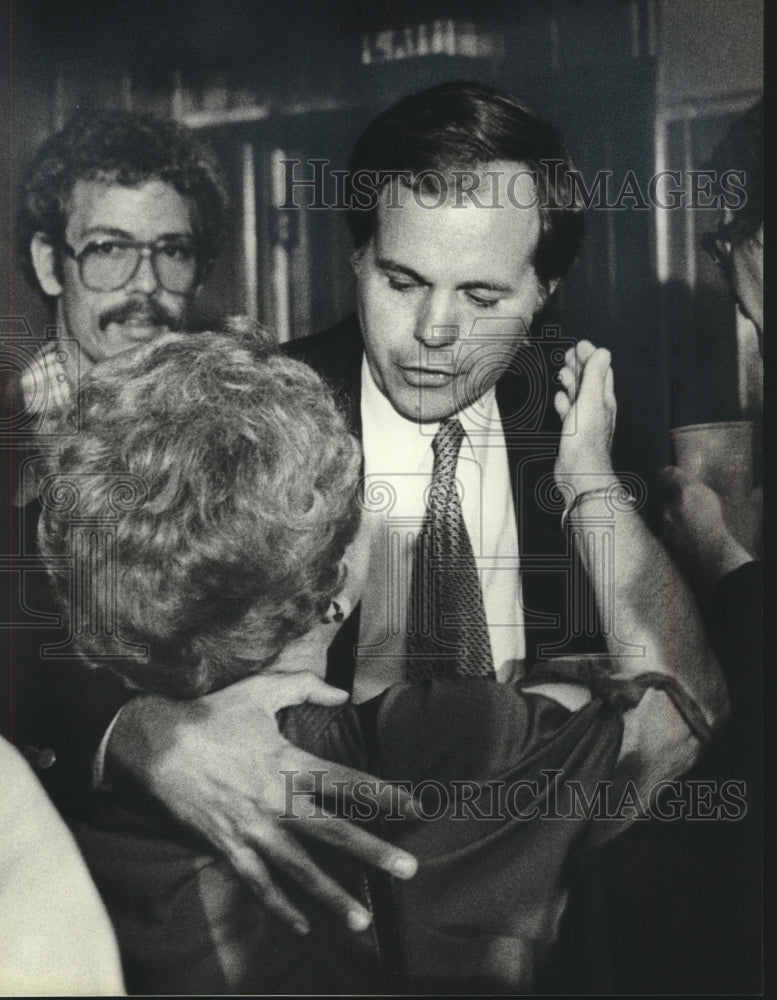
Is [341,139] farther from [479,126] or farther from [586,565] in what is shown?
[586,565]

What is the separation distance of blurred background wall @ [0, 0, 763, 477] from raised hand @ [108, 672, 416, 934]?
0.77 meters

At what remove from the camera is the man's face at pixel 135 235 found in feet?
7.06

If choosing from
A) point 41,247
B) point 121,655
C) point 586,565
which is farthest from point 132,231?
point 586,565

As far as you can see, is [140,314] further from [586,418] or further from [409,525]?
[586,418]

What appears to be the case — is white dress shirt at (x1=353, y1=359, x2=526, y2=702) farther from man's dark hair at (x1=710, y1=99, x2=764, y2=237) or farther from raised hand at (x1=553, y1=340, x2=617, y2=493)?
man's dark hair at (x1=710, y1=99, x2=764, y2=237)

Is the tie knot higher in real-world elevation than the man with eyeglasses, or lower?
lower

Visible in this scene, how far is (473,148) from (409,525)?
2.60 ft

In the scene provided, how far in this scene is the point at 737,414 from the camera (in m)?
2.15

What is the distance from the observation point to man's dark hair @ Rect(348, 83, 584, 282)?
2.12 m

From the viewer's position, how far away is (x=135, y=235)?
2154 mm

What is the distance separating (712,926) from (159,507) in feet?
4.71

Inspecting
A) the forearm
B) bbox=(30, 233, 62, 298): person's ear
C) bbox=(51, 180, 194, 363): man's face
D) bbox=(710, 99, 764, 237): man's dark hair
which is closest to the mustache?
bbox=(51, 180, 194, 363): man's face

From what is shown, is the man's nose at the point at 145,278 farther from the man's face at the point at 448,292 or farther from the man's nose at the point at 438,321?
the man's nose at the point at 438,321

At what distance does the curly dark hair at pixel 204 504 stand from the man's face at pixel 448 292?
179 millimetres
